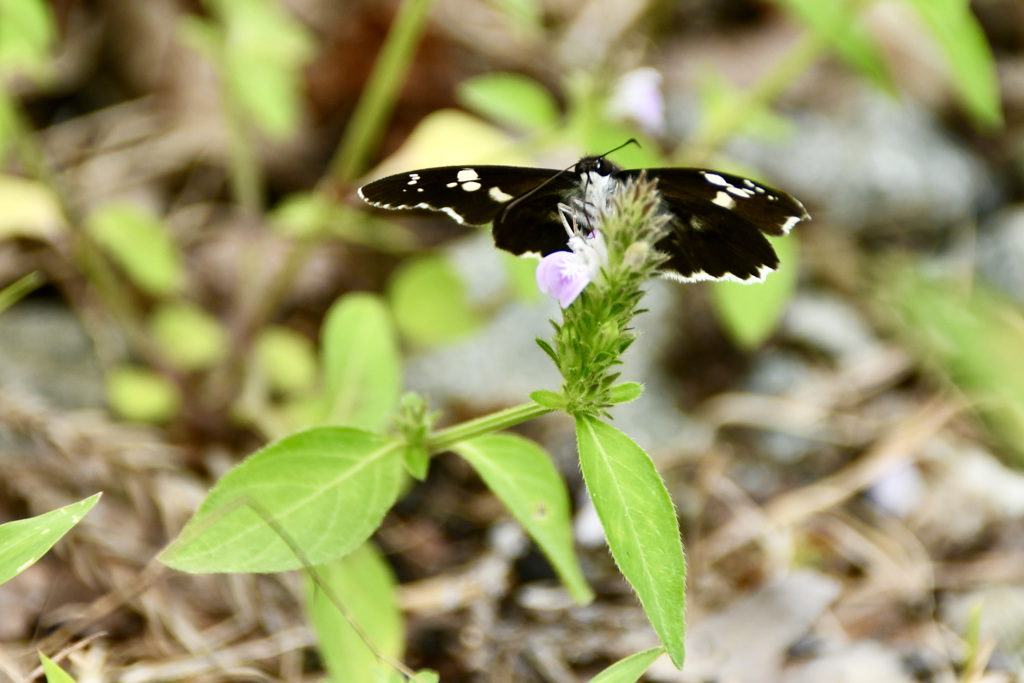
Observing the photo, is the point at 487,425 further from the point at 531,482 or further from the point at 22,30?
the point at 22,30

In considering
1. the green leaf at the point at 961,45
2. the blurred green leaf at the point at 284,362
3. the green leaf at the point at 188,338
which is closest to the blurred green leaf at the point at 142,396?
the green leaf at the point at 188,338

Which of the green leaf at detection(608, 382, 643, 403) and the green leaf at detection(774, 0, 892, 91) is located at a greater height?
the green leaf at detection(774, 0, 892, 91)

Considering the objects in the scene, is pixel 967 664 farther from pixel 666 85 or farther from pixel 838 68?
pixel 838 68

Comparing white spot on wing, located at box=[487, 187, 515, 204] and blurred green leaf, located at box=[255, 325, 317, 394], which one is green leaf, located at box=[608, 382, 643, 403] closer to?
white spot on wing, located at box=[487, 187, 515, 204]

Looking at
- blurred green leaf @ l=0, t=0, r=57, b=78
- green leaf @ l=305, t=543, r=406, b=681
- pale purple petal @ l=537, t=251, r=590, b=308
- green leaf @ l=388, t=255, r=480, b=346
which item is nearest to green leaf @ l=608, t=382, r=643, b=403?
pale purple petal @ l=537, t=251, r=590, b=308

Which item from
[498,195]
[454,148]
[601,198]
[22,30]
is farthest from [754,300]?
[22,30]

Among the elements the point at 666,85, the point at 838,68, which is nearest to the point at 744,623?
the point at 666,85
